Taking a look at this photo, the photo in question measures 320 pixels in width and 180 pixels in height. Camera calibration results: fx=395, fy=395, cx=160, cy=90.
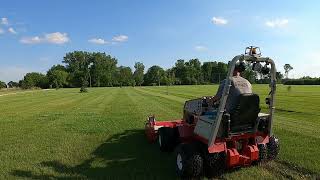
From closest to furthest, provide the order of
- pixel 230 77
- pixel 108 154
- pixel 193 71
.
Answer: pixel 230 77 < pixel 108 154 < pixel 193 71

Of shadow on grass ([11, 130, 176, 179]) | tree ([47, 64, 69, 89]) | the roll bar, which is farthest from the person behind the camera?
tree ([47, 64, 69, 89])

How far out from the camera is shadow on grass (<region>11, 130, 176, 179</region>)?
28.0 feet

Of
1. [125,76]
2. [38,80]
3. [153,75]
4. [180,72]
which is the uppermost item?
[180,72]

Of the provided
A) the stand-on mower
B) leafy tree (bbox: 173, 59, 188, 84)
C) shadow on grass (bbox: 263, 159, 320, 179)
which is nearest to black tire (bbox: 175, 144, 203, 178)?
the stand-on mower

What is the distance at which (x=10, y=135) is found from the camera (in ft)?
46.8

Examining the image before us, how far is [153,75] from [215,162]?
162708 millimetres

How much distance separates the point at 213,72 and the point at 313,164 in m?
171

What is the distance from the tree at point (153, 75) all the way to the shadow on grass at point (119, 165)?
149 m

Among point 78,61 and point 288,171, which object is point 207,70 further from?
point 288,171

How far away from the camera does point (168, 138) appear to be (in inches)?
411

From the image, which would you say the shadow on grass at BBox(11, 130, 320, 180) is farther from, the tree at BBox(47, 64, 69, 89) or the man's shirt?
the tree at BBox(47, 64, 69, 89)

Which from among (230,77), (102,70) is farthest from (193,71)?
(230,77)

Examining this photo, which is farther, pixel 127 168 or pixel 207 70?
pixel 207 70

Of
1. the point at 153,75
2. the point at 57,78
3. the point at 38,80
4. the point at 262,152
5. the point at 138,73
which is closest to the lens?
the point at 262,152
